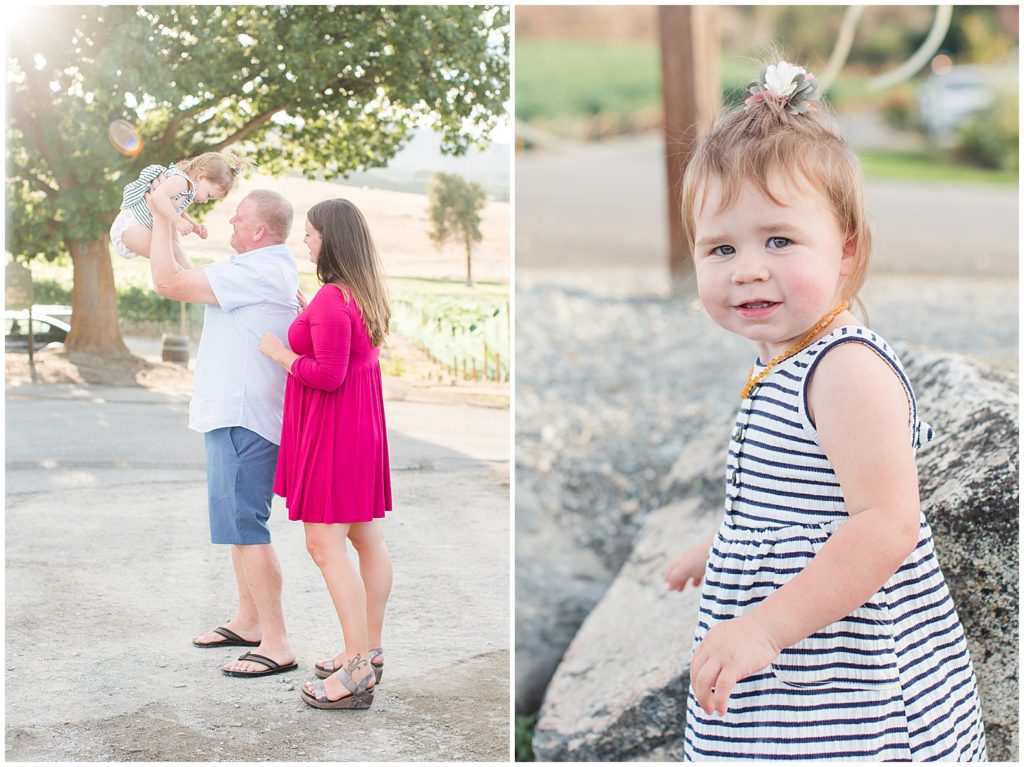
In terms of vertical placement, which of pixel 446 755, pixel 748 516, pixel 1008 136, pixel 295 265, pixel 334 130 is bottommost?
pixel 446 755

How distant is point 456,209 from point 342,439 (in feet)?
1.72

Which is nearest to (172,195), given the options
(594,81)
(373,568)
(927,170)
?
(373,568)

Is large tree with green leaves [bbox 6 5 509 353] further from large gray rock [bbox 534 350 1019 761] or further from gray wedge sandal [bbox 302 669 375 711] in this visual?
large gray rock [bbox 534 350 1019 761]

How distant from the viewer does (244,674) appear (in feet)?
6.79

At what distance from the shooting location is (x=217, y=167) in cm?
204

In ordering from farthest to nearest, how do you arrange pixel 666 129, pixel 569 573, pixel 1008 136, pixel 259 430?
pixel 1008 136 → pixel 666 129 → pixel 569 573 → pixel 259 430

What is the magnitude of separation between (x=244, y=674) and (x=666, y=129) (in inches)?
150

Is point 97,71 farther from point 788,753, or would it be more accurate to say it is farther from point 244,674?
point 788,753

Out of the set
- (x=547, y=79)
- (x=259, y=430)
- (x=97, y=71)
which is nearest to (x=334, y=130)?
(x=97, y=71)

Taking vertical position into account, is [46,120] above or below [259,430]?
above

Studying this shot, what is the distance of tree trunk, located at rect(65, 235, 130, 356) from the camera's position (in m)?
2.11

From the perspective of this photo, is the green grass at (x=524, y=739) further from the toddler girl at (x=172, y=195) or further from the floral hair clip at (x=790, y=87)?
the floral hair clip at (x=790, y=87)

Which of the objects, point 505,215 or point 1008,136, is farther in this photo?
point 1008,136

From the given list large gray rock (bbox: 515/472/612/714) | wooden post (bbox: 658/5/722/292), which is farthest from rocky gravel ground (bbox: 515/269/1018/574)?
wooden post (bbox: 658/5/722/292)
